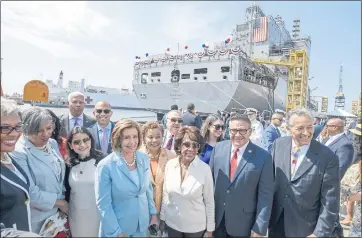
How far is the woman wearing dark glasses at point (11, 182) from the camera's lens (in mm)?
1879

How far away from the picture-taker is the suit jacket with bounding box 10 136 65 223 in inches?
91.2

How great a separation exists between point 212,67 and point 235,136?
69.5ft

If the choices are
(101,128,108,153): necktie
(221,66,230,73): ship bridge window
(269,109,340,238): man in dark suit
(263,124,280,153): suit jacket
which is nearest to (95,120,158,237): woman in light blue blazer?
(269,109,340,238): man in dark suit

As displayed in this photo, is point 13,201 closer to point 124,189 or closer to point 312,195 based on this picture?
point 124,189

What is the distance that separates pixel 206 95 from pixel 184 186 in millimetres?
21636

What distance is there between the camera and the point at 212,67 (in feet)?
75.5

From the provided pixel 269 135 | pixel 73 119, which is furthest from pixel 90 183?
pixel 269 135

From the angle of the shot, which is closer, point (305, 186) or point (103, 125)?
point (305, 186)

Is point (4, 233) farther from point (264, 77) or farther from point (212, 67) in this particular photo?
point (264, 77)

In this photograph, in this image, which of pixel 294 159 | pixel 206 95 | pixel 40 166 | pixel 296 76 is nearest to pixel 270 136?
pixel 294 159

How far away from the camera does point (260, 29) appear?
123 ft

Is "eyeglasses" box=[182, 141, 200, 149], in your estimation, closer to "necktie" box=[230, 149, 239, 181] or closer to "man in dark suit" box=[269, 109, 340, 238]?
"necktie" box=[230, 149, 239, 181]

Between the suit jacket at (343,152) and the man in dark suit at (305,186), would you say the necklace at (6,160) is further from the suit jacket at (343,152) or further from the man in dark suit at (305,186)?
the suit jacket at (343,152)

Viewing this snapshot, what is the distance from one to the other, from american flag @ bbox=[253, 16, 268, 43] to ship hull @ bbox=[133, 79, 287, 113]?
12917mm
